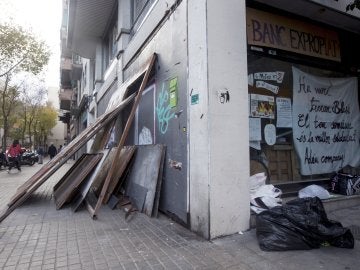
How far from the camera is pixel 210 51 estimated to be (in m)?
4.14

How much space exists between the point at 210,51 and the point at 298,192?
3.07 metres

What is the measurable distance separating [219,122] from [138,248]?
1.87 m

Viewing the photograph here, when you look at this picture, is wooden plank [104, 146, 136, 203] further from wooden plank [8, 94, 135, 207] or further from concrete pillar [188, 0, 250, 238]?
concrete pillar [188, 0, 250, 238]

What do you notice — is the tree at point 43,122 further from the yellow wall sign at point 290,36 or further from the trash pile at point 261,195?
the trash pile at point 261,195

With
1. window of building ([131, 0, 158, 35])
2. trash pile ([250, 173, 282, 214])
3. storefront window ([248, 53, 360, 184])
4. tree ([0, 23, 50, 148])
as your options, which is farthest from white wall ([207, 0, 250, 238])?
tree ([0, 23, 50, 148])

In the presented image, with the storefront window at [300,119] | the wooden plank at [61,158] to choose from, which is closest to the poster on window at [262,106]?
the storefront window at [300,119]

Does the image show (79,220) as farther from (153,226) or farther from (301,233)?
(301,233)

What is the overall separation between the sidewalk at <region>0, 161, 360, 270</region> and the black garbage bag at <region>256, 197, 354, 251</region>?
8 cm

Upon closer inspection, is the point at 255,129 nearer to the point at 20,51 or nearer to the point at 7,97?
the point at 20,51

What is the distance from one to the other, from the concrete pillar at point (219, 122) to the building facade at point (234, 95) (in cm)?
1

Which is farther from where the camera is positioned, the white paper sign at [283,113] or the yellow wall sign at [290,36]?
the white paper sign at [283,113]

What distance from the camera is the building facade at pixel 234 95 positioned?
4.14 m

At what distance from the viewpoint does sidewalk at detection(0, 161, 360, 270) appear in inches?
129

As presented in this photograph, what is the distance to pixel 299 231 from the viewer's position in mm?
3514
